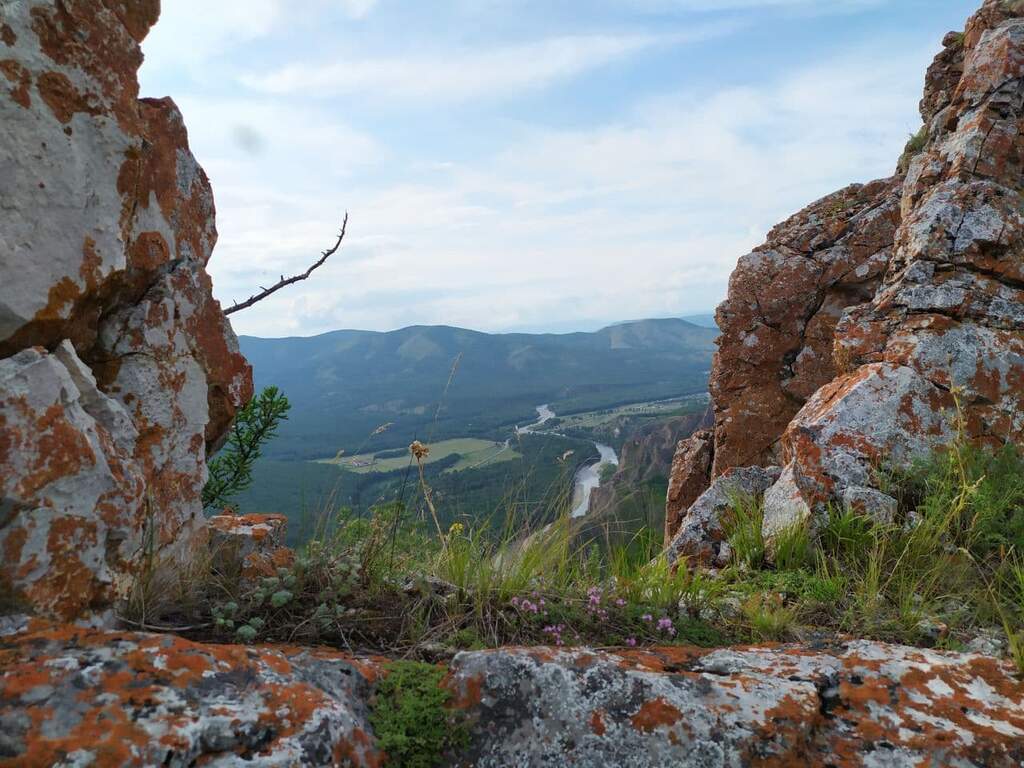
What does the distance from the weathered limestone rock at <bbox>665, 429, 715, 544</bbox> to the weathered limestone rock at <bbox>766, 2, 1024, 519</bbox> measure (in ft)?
25.8

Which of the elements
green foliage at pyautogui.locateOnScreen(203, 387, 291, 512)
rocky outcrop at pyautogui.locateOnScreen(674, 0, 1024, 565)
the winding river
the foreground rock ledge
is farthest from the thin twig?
rocky outcrop at pyautogui.locateOnScreen(674, 0, 1024, 565)

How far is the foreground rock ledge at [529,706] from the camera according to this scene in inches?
98.1

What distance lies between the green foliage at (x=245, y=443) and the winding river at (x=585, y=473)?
305 centimetres

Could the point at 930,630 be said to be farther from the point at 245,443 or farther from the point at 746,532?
the point at 245,443

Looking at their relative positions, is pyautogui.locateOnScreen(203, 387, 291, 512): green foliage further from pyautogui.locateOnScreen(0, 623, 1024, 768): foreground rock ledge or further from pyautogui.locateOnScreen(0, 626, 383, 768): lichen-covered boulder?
pyautogui.locateOnScreen(0, 626, 383, 768): lichen-covered boulder

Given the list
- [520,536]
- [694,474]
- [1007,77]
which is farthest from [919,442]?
[694,474]

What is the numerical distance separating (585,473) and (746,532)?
4719cm

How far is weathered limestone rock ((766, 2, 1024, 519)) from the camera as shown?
6344 millimetres

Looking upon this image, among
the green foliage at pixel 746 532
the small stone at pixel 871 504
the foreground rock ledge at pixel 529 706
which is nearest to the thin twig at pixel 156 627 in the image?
the foreground rock ledge at pixel 529 706

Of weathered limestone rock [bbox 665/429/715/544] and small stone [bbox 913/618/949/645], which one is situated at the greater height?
small stone [bbox 913/618/949/645]

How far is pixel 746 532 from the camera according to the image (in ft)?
19.4

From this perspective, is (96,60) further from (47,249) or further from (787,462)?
(787,462)

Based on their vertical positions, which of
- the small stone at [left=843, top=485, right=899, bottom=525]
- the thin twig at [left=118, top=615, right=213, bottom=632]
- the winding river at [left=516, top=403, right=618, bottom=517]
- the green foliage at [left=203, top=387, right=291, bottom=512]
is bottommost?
the winding river at [left=516, top=403, right=618, bottom=517]

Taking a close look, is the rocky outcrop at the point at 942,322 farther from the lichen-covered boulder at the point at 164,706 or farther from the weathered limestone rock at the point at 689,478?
the weathered limestone rock at the point at 689,478
